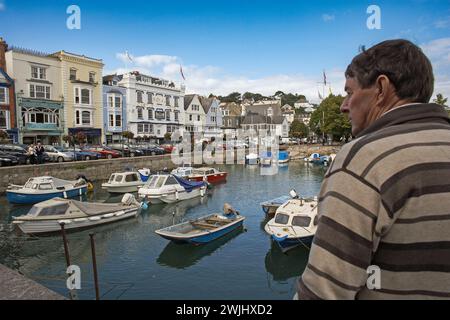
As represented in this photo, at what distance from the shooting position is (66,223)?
18.4m

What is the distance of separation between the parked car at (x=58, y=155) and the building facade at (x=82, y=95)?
1374 centimetres

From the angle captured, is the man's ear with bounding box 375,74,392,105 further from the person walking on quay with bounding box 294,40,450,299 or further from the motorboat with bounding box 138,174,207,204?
the motorboat with bounding box 138,174,207,204

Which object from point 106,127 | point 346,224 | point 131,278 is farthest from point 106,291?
point 106,127

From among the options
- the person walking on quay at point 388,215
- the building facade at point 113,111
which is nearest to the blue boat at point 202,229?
the person walking on quay at point 388,215

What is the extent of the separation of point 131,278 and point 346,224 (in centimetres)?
1304

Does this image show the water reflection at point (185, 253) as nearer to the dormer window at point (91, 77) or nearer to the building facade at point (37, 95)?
the building facade at point (37, 95)

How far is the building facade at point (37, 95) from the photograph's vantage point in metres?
45.8

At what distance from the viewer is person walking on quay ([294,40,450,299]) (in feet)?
4.95

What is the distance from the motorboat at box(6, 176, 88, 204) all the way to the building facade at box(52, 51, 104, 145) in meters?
25.4

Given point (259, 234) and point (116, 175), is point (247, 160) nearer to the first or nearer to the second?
point (116, 175)

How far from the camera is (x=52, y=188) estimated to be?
27.0 metres

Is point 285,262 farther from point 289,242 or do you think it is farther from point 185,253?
point 185,253
